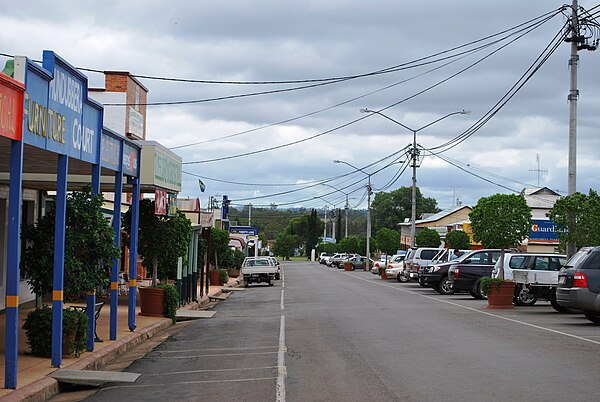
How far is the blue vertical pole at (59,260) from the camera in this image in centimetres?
1220

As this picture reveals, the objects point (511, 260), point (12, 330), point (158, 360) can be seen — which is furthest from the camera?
point (511, 260)

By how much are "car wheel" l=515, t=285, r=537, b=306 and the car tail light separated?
324 inches

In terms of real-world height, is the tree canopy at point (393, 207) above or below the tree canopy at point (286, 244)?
above

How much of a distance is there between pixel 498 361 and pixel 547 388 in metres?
2.55

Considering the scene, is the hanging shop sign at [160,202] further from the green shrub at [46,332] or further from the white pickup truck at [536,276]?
the white pickup truck at [536,276]

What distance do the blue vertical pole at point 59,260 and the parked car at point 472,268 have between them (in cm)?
2171

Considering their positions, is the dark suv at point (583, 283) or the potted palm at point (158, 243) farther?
the potted palm at point (158, 243)

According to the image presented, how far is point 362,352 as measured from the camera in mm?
14383

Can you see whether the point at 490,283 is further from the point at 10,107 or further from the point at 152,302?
the point at 10,107

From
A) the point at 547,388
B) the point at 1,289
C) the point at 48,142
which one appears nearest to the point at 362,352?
the point at 547,388

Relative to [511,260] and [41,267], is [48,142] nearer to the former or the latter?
[41,267]

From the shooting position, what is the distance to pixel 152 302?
21844mm

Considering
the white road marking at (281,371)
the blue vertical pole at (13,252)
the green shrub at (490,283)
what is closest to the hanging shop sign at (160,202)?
the white road marking at (281,371)

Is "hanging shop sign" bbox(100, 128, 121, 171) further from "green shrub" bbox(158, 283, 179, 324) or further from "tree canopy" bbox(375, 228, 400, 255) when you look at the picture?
"tree canopy" bbox(375, 228, 400, 255)
